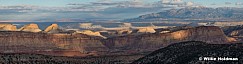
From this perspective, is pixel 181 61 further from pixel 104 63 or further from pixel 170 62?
pixel 104 63

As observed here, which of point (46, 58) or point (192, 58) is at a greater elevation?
point (192, 58)

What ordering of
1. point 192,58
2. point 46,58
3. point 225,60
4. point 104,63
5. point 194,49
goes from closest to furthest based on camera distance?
point 225,60
point 192,58
point 194,49
point 46,58
point 104,63

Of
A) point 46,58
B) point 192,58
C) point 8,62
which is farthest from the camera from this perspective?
point 46,58

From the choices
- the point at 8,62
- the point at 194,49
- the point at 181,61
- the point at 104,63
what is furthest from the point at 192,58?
the point at 104,63

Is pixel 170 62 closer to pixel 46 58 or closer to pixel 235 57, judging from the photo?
pixel 235 57

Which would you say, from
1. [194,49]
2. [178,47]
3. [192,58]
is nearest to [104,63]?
[178,47]

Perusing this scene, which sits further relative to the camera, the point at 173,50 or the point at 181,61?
the point at 173,50
